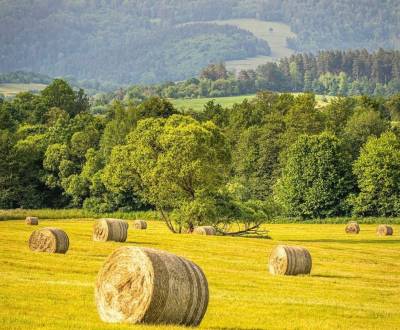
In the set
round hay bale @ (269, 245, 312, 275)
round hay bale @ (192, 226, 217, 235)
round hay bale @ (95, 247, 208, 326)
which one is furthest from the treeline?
round hay bale @ (95, 247, 208, 326)

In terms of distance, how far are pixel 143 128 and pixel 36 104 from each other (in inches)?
3655

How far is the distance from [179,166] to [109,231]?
1978cm

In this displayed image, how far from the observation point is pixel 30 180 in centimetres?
11688

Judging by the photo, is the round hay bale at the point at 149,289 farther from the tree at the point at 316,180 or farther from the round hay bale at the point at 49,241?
the tree at the point at 316,180

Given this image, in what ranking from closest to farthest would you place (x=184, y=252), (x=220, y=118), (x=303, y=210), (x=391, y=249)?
(x=184, y=252)
(x=391, y=249)
(x=303, y=210)
(x=220, y=118)

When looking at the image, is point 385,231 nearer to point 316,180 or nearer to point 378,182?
point 378,182

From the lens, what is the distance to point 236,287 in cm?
3359

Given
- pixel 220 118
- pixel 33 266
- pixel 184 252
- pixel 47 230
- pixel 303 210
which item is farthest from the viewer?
pixel 220 118

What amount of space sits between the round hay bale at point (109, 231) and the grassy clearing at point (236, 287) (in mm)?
1110

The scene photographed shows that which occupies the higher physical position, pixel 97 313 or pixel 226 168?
pixel 97 313

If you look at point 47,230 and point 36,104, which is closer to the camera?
point 47,230

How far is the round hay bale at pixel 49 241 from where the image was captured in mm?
41219

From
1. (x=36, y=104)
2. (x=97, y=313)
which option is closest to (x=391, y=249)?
(x=97, y=313)

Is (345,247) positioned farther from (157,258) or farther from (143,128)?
(157,258)
